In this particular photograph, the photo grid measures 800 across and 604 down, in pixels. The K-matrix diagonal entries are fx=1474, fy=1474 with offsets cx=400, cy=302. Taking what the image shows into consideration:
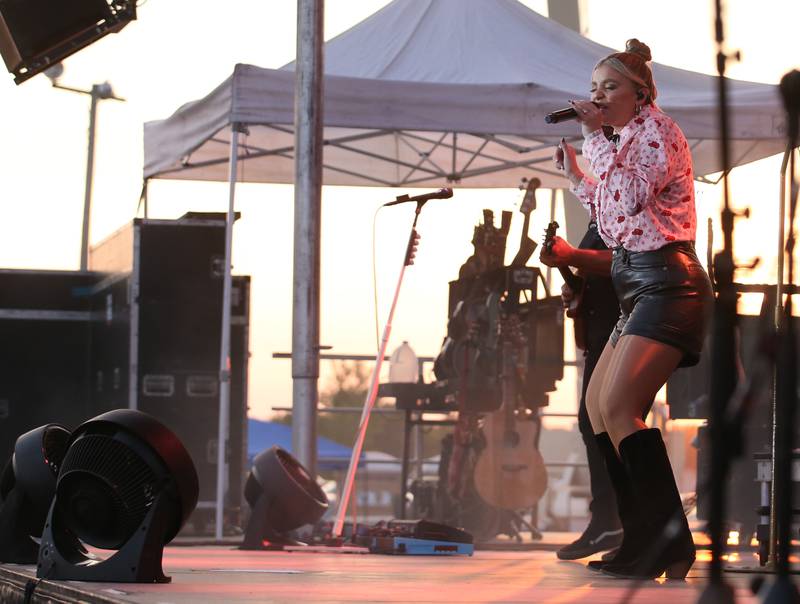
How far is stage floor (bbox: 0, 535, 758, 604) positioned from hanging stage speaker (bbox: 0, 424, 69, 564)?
0.11m

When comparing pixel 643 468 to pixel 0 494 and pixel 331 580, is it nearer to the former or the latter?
pixel 331 580

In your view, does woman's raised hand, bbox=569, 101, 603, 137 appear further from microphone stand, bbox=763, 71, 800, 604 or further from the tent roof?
the tent roof

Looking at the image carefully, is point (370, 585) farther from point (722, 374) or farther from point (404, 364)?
point (404, 364)

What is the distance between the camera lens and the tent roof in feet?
28.5

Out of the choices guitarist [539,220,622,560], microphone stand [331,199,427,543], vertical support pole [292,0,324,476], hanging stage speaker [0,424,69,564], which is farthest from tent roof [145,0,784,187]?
hanging stage speaker [0,424,69,564]

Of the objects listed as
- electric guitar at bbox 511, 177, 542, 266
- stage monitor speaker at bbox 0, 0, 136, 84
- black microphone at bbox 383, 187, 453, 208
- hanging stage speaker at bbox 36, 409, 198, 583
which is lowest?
hanging stage speaker at bbox 36, 409, 198, 583

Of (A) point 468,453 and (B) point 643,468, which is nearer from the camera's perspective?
(B) point 643,468

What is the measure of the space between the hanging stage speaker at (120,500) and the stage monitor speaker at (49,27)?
11.8ft

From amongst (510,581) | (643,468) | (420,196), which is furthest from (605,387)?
(420,196)

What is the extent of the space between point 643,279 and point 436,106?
5045 mm

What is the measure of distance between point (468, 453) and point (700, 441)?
170cm

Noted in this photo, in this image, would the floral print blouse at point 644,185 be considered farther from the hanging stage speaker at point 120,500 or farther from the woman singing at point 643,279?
the hanging stage speaker at point 120,500

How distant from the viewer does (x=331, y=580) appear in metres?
3.85

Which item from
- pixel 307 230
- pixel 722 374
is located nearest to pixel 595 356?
pixel 722 374
